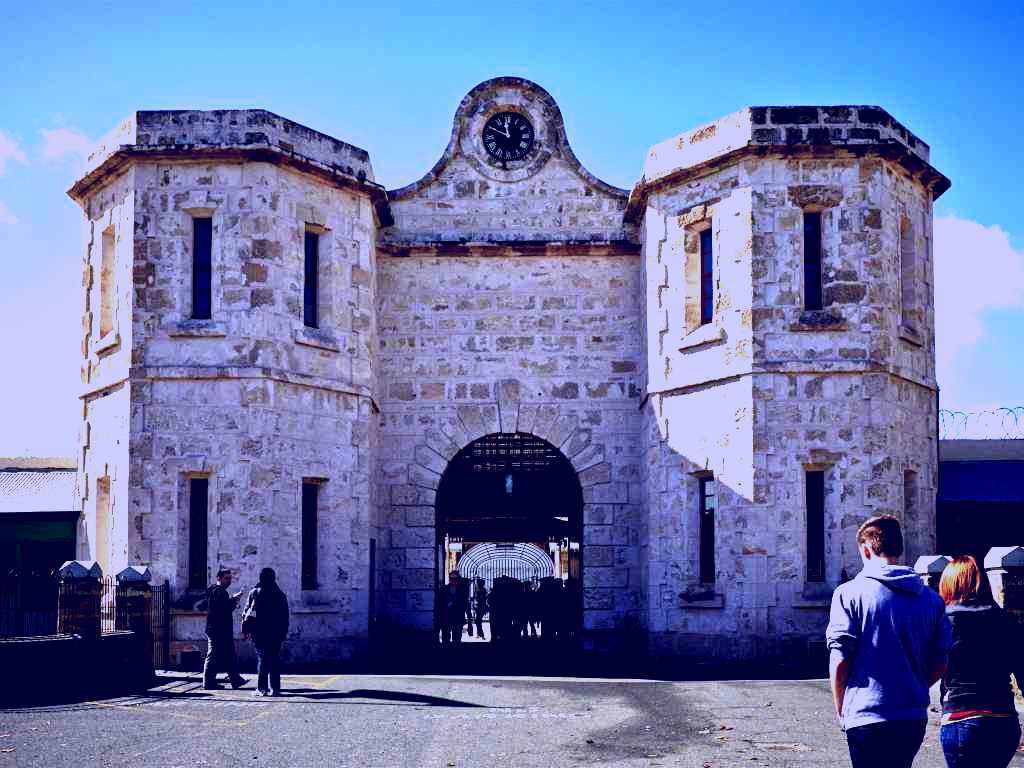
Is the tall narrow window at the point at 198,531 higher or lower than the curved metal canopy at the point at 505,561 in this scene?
higher

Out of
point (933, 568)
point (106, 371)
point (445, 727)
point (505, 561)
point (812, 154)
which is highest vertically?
point (812, 154)

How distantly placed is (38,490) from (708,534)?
11589 mm

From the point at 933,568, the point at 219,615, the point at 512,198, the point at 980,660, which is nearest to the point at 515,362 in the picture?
the point at 512,198

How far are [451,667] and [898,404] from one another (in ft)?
24.8

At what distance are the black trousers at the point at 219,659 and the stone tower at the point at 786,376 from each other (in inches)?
268

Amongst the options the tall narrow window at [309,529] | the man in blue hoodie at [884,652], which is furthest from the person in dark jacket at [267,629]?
the man in blue hoodie at [884,652]

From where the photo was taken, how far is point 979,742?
6.58 m

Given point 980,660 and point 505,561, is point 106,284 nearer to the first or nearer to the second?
point 980,660

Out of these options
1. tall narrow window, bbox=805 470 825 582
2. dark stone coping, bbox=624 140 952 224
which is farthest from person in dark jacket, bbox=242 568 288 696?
dark stone coping, bbox=624 140 952 224

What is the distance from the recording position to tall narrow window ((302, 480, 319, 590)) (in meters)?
20.4

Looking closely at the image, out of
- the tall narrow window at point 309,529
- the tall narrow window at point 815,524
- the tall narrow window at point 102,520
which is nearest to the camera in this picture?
the tall narrow window at point 815,524

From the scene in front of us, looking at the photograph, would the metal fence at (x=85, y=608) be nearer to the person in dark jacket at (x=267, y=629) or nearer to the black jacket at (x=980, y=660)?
the person in dark jacket at (x=267, y=629)

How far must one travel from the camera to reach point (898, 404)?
19875 millimetres

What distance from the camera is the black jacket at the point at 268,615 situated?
50.7 ft
